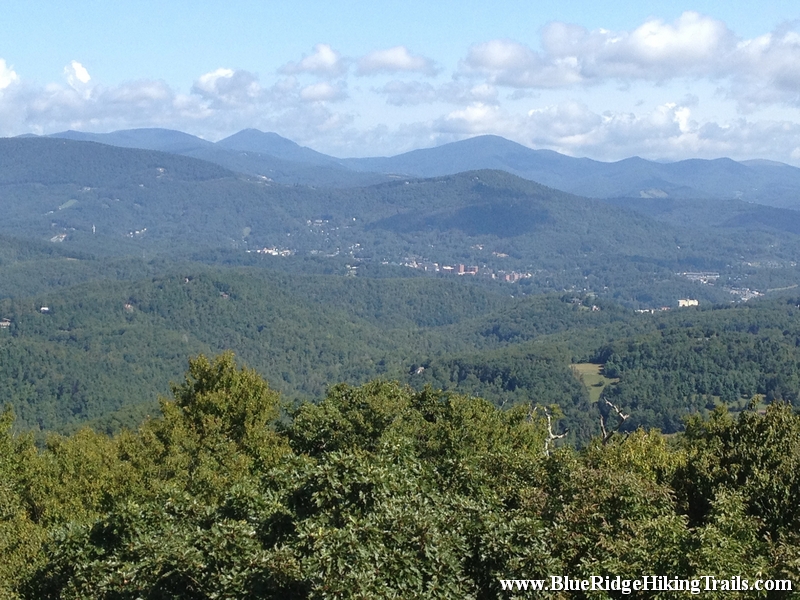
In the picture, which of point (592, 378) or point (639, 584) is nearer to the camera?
point (639, 584)

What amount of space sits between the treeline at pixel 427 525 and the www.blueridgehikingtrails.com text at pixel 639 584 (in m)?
0.14

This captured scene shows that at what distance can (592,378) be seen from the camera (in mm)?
148125

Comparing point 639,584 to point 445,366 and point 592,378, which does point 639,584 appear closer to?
point 592,378

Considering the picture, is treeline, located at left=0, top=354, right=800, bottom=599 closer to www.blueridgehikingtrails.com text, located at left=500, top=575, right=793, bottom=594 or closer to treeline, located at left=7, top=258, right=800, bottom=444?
www.blueridgehikingtrails.com text, located at left=500, top=575, right=793, bottom=594

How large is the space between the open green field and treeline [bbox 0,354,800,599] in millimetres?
115307

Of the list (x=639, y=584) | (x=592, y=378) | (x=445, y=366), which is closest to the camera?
(x=639, y=584)

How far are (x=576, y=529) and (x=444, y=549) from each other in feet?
10.6

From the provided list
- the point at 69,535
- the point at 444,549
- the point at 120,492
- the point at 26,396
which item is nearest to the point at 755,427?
the point at 444,549

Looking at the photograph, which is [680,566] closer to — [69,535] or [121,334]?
[69,535]

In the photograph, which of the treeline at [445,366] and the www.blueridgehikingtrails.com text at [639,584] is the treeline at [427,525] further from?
the treeline at [445,366]

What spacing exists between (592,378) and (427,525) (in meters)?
138

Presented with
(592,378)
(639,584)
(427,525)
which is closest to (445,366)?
(592,378)

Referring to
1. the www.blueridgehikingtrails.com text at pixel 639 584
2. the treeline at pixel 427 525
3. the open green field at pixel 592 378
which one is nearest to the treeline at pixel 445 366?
the open green field at pixel 592 378

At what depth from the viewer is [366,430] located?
87.9 ft
